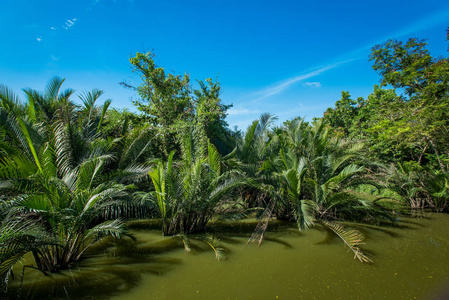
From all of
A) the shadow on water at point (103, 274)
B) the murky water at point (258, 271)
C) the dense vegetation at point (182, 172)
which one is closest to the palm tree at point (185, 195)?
the dense vegetation at point (182, 172)

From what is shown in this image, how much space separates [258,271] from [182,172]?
2654 mm

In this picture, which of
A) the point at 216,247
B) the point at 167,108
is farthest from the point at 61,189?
the point at 167,108

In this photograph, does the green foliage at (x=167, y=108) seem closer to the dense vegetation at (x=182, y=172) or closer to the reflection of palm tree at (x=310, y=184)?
the dense vegetation at (x=182, y=172)

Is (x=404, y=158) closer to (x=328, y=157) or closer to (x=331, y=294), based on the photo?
(x=328, y=157)

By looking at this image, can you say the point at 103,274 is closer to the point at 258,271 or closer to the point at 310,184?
the point at 258,271

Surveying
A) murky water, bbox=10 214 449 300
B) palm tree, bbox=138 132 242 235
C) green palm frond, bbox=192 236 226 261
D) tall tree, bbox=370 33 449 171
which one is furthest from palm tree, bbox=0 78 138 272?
tall tree, bbox=370 33 449 171

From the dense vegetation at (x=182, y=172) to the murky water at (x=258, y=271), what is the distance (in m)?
0.31

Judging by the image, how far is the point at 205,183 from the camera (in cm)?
486

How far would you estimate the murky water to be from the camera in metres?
2.63

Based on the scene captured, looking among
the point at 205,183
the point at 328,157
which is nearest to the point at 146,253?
the point at 205,183

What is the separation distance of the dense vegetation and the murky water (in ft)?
1.01

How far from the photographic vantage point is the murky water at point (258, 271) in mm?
2633

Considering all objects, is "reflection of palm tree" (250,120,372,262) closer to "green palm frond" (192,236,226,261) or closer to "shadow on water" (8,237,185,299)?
"green palm frond" (192,236,226,261)

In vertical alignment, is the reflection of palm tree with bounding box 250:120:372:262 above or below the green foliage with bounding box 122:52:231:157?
below
